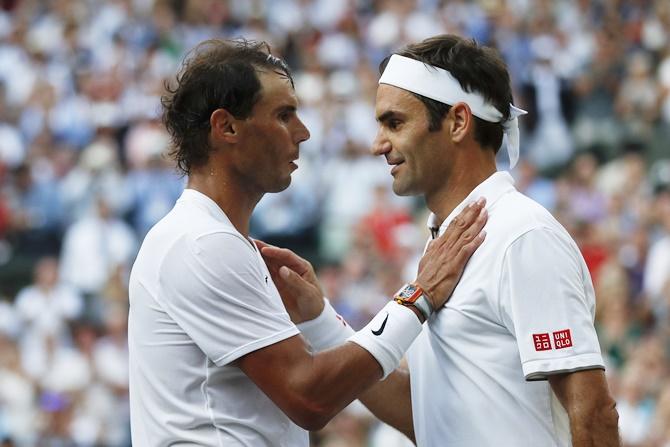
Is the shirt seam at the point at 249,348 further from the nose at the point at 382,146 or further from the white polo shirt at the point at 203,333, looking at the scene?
the nose at the point at 382,146

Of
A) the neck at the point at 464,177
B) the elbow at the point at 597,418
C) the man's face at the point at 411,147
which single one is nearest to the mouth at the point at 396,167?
the man's face at the point at 411,147

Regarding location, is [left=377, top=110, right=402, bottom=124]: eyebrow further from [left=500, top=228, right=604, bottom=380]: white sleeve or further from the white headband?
[left=500, top=228, right=604, bottom=380]: white sleeve

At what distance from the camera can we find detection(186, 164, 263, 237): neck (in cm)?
401

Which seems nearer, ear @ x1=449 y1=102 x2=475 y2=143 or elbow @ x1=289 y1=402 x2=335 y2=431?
elbow @ x1=289 y1=402 x2=335 y2=431

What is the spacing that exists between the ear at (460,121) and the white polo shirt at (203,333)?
2.47 feet

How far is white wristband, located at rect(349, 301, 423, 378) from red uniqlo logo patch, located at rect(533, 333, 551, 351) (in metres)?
0.41

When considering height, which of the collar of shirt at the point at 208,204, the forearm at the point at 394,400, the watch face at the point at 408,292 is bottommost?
the forearm at the point at 394,400

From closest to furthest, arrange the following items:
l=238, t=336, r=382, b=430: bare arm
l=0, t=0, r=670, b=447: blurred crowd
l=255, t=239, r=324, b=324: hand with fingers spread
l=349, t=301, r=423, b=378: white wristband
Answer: l=238, t=336, r=382, b=430: bare arm < l=349, t=301, r=423, b=378: white wristband < l=255, t=239, r=324, b=324: hand with fingers spread < l=0, t=0, r=670, b=447: blurred crowd

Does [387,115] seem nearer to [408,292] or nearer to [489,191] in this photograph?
[489,191]

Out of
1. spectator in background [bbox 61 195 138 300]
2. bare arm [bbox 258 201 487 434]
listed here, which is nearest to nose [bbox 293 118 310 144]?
bare arm [bbox 258 201 487 434]

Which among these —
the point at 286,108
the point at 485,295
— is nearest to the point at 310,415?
the point at 485,295

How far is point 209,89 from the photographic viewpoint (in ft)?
13.2

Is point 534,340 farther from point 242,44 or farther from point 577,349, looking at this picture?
point 242,44

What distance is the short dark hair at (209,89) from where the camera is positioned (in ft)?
13.1
